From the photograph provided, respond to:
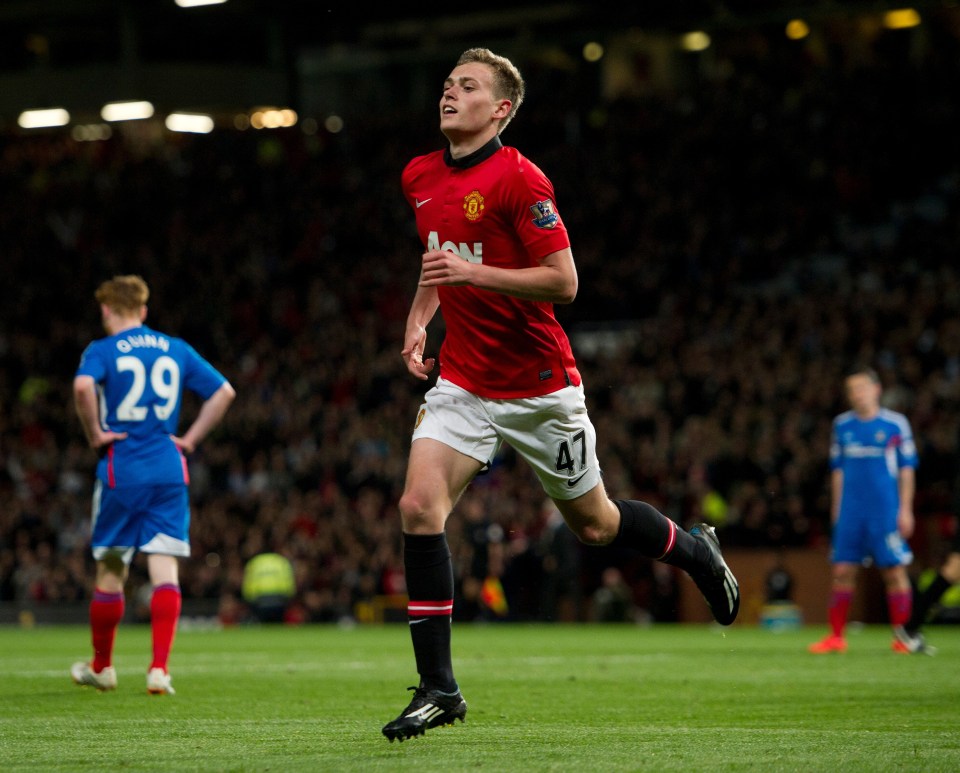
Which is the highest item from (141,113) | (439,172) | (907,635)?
(141,113)

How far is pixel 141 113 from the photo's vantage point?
3072 centimetres

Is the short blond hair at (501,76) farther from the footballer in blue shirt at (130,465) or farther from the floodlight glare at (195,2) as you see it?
the floodlight glare at (195,2)

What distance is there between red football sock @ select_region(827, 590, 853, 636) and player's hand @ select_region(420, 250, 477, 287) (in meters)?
7.55

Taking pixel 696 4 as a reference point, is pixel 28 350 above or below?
below

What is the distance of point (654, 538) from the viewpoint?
6.29 m

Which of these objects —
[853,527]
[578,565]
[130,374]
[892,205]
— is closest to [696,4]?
[892,205]

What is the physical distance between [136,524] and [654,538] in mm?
3202

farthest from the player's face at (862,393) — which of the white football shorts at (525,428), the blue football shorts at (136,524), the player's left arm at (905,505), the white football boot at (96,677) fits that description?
the white football shorts at (525,428)

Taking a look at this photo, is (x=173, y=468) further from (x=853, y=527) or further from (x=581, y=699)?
(x=853, y=527)

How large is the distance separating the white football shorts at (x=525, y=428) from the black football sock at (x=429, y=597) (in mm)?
392

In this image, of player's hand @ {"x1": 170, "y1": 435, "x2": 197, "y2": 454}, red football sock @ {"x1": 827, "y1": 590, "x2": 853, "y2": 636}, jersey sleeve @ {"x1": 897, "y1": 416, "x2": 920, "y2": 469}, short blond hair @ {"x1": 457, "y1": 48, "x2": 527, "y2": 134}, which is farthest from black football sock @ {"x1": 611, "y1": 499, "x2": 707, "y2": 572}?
jersey sleeve @ {"x1": 897, "y1": 416, "x2": 920, "y2": 469}

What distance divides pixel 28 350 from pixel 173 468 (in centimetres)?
2050

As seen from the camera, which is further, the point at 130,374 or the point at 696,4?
the point at 696,4

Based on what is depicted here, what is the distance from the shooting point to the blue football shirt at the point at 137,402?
8.16m
